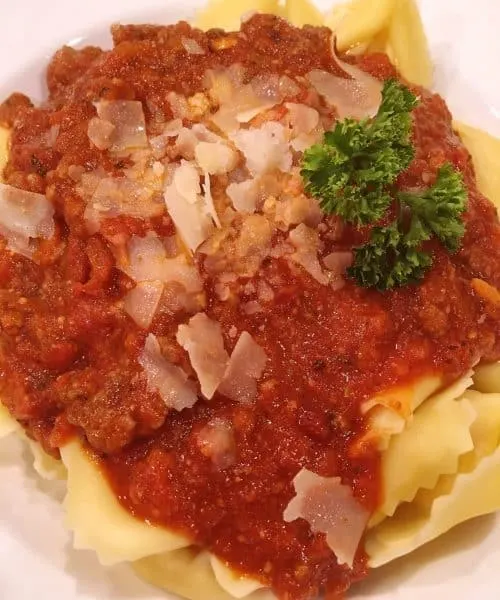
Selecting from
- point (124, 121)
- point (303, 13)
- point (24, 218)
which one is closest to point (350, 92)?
point (124, 121)

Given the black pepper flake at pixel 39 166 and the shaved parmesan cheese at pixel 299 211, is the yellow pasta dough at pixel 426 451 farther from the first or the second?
the black pepper flake at pixel 39 166

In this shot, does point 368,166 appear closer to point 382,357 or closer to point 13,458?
point 382,357

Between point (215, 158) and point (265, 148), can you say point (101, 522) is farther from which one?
point (265, 148)

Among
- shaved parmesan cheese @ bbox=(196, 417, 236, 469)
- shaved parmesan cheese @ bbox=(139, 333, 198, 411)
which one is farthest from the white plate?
shaved parmesan cheese @ bbox=(139, 333, 198, 411)

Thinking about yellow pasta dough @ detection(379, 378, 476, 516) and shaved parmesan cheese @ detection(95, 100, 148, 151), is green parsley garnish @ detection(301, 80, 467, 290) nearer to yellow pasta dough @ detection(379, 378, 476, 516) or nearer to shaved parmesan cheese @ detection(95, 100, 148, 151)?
yellow pasta dough @ detection(379, 378, 476, 516)

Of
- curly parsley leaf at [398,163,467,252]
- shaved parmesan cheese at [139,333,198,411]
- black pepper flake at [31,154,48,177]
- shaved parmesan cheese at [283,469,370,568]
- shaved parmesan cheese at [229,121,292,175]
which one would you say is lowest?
shaved parmesan cheese at [283,469,370,568]

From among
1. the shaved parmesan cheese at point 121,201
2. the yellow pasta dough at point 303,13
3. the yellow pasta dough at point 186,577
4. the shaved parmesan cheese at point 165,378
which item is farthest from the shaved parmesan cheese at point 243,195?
the yellow pasta dough at point 303,13

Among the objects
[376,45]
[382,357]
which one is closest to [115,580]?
[382,357]
